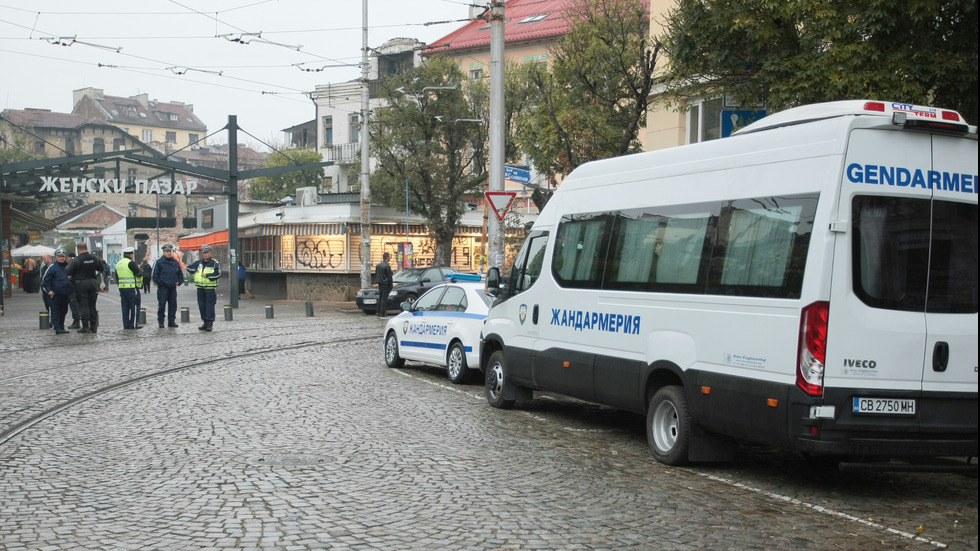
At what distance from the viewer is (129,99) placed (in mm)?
124812

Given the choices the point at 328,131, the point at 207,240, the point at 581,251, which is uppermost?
the point at 328,131

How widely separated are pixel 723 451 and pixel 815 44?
19.0 ft

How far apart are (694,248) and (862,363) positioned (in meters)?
1.85

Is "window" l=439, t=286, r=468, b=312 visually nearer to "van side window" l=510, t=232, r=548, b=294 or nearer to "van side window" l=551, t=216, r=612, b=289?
"van side window" l=510, t=232, r=548, b=294

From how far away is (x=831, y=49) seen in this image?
11.4 m

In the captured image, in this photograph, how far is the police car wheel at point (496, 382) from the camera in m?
11.6

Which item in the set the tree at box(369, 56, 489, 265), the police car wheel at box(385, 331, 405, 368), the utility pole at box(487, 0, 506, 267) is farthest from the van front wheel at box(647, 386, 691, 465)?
the tree at box(369, 56, 489, 265)

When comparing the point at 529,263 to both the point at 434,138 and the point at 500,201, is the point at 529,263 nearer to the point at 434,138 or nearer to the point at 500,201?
the point at 500,201

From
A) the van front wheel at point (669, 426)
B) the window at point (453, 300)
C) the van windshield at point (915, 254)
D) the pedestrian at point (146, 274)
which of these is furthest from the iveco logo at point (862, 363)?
the pedestrian at point (146, 274)

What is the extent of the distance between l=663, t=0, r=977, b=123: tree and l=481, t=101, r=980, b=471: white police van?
131 inches

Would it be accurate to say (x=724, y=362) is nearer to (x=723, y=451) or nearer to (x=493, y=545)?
(x=723, y=451)

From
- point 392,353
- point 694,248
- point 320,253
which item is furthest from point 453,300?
point 320,253

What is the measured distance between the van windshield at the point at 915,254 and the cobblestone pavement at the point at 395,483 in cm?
150

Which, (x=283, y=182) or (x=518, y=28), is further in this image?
(x=283, y=182)
